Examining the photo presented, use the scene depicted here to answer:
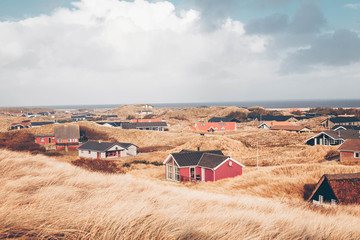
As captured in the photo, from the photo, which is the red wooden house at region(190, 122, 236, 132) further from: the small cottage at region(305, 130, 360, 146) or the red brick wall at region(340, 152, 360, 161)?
the red brick wall at region(340, 152, 360, 161)

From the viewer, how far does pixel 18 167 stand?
11344 millimetres

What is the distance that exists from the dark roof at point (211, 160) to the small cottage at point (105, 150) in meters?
28.5

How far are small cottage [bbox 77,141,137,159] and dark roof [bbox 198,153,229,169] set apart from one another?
93.5ft

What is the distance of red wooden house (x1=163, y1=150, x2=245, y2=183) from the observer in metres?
36.2

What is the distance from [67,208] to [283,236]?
434cm

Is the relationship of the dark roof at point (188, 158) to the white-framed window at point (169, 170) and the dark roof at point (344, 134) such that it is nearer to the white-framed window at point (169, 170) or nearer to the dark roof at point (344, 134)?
the white-framed window at point (169, 170)

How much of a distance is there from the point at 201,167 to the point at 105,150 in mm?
29142

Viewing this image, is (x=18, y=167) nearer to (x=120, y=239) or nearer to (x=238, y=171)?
(x=120, y=239)

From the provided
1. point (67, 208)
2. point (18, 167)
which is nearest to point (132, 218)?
point (67, 208)

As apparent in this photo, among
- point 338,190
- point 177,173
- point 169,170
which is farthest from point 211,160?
point 338,190

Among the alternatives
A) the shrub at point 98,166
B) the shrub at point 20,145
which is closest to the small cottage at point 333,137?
the shrub at point 98,166

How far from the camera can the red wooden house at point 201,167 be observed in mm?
36156

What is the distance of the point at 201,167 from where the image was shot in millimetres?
37344

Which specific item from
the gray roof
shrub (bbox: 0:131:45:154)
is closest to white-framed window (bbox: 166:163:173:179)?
shrub (bbox: 0:131:45:154)
